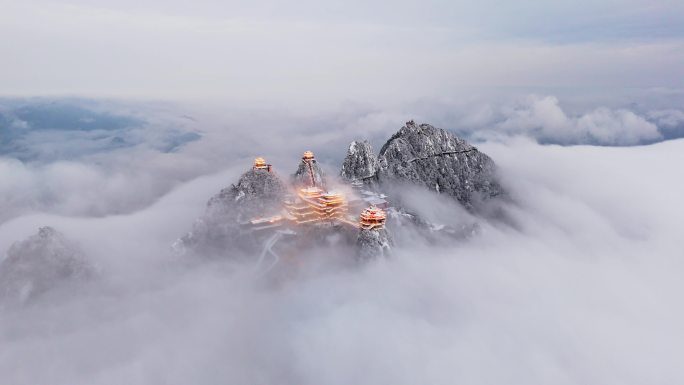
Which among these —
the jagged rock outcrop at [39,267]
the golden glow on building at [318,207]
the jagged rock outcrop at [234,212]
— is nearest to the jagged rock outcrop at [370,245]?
the golden glow on building at [318,207]

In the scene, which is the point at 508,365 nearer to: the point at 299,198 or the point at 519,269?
the point at 519,269

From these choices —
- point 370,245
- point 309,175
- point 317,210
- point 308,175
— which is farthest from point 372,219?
point 308,175

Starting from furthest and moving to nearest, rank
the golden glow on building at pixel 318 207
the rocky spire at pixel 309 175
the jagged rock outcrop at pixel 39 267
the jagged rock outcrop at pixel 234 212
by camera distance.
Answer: the rocky spire at pixel 309 175 → the golden glow on building at pixel 318 207 → the jagged rock outcrop at pixel 234 212 → the jagged rock outcrop at pixel 39 267

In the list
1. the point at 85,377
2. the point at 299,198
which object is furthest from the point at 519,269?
the point at 85,377

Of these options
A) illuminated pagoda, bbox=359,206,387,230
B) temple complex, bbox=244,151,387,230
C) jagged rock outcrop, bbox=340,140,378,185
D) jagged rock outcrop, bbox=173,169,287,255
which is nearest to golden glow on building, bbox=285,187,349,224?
temple complex, bbox=244,151,387,230

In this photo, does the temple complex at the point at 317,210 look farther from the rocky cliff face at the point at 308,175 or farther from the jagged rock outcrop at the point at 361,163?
the jagged rock outcrop at the point at 361,163
